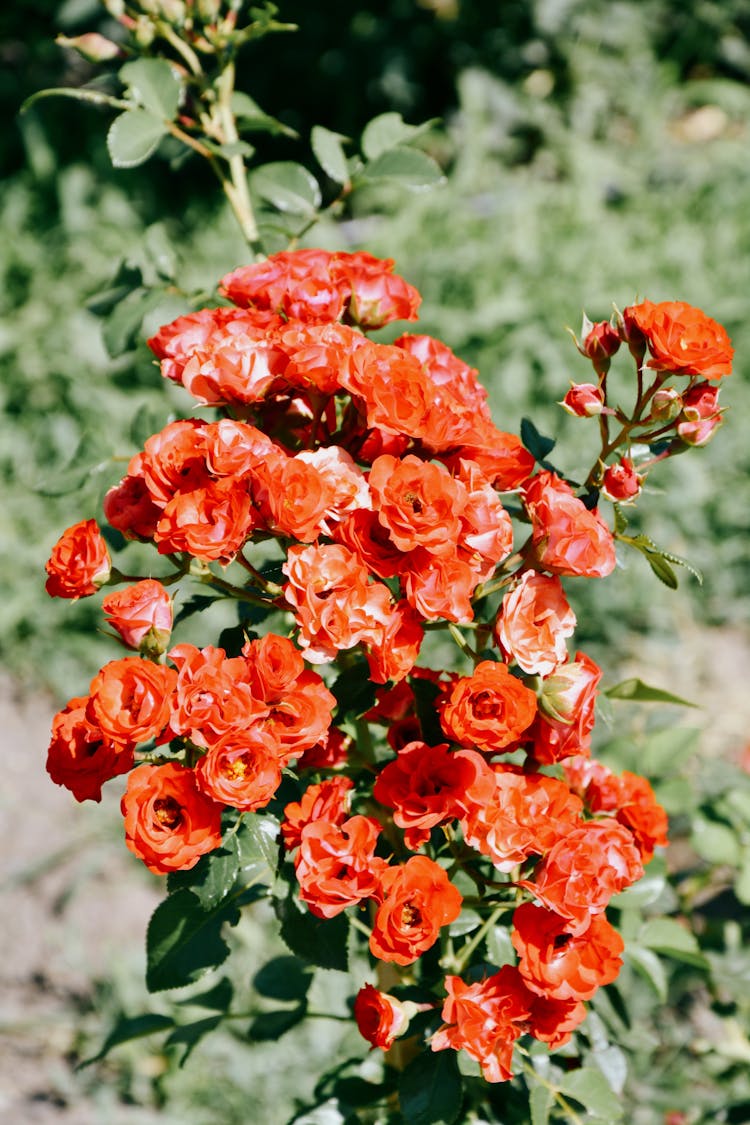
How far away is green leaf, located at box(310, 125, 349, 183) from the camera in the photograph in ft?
3.98

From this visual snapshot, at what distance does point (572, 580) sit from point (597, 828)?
1598mm

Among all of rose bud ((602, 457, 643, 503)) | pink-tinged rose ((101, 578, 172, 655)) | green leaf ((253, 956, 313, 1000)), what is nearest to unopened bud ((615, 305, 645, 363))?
rose bud ((602, 457, 643, 503))

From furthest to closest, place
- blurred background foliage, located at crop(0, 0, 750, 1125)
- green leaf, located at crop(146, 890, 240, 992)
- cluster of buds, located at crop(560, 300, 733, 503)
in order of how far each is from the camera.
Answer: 1. blurred background foliage, located at crop(0, 0, 750, 1125)
2. green leaf, located at crop(146, 890, 240, 992)
3. cluster of buds, located at crop(560, 300, 733, 503)

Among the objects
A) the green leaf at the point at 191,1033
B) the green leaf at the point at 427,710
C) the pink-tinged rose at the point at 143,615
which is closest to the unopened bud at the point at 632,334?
the green leaf at the point at 427,710

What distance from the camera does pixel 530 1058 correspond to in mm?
1022

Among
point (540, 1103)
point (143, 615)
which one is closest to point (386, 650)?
point (143, 615)

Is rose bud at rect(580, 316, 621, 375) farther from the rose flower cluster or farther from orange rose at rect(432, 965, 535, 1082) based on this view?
orange rose at rect(432, 965, 535, 1082)

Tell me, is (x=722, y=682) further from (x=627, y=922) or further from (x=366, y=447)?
(x=366, y=447)

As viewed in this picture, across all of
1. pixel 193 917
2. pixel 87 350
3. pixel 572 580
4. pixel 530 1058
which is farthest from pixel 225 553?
pixel 87 350

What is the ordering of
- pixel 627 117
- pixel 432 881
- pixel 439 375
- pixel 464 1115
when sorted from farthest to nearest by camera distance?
pixel 627 117 < pixel 464 1115 < pixel 439 375 < pixel 432 881

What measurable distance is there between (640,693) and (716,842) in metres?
0.41

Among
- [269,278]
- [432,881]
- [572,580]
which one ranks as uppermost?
[269,278]

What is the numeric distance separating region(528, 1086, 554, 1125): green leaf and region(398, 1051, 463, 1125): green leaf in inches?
3.0

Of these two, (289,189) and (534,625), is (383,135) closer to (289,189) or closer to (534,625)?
(289,189)
